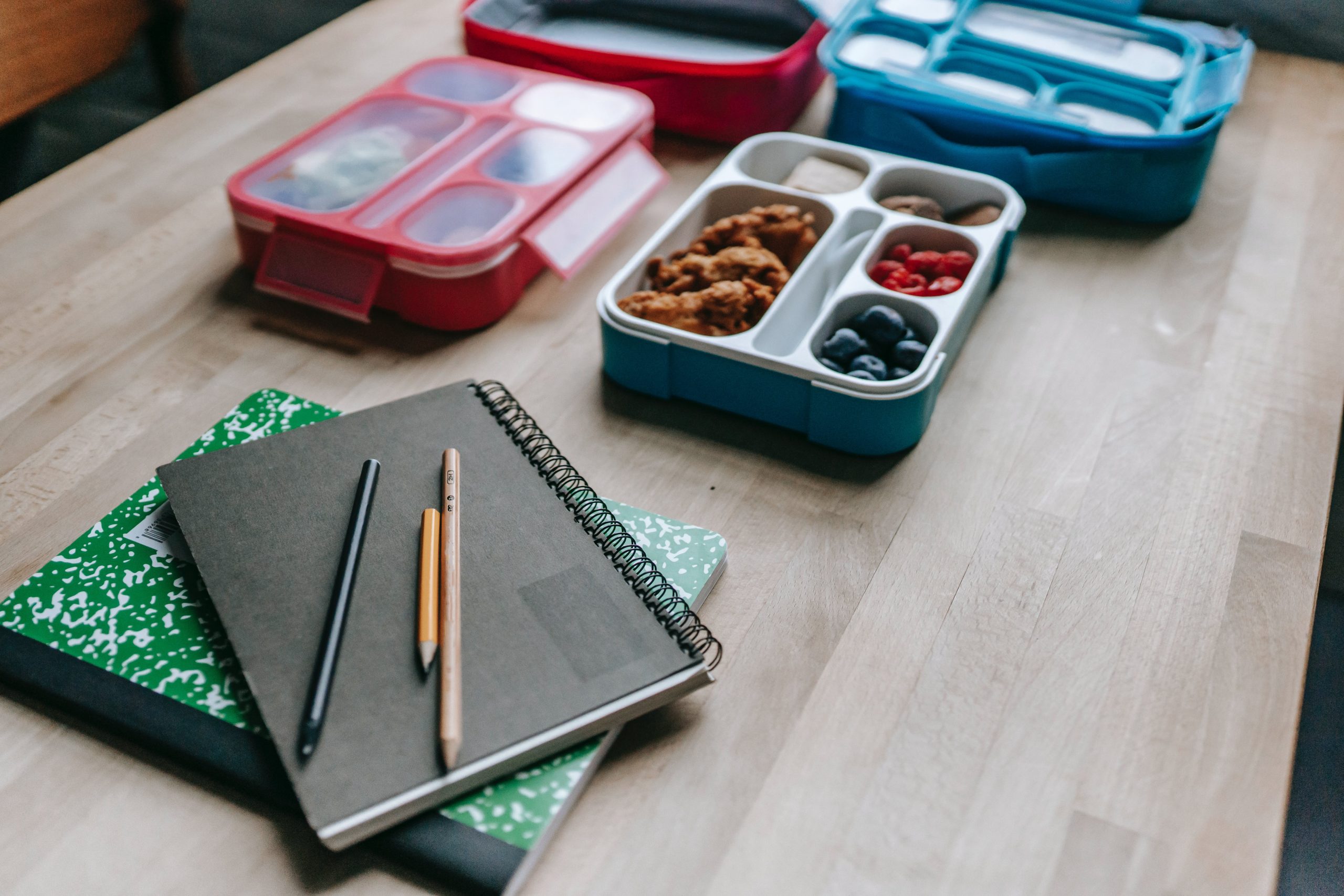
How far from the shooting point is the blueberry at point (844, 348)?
82 cm

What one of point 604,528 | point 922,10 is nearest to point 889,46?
point 922,10

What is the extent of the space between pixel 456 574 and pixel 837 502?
0.29m

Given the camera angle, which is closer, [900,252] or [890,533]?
[890,533]

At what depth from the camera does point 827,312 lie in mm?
850

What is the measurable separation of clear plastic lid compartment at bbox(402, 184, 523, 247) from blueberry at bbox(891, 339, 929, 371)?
0.37m

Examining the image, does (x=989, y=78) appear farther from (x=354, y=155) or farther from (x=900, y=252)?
(x=354, y=155)

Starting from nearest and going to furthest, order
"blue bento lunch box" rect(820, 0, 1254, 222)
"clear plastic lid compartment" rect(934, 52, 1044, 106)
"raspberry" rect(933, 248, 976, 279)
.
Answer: "raspberry" rect(933, 248, 976, 279) < "blue bento lunch box" rect(820, 0, 1254, 222) < "clear plastic lid compartment" rect(934, 52, 1044, 106)

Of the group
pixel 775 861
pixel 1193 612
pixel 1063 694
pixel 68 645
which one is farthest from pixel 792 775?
pixel 68 645

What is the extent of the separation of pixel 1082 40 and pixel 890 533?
2.59 ft

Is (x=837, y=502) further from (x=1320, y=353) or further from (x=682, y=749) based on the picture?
(x=1320, y=353)

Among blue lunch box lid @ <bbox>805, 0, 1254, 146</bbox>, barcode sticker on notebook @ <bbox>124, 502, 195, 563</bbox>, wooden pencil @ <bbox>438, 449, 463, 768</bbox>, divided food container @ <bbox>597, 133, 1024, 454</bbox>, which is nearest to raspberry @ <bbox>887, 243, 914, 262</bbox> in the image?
divided food container @ <bbox>597, 133, 1024, 454</bbox>

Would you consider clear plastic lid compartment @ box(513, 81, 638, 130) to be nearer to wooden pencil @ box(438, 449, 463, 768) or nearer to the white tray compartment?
the white tray compartment

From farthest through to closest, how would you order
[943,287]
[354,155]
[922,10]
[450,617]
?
1. [922,10]
2. [354,155]
3. [943,287]
4. [450,617]

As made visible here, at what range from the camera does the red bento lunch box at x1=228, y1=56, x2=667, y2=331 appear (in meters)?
0.92
